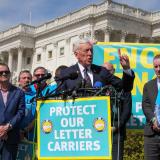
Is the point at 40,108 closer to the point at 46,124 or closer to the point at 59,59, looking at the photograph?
the point at 46,124

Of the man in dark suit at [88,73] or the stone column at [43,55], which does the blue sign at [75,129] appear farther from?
the stone column at [43,55]

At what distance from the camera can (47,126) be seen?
473cm

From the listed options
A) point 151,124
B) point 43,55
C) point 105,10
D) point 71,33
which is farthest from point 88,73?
point 43,55

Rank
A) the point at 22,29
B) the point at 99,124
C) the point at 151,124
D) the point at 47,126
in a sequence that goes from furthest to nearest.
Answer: the point at 22,29 → the point at 151,124 → the point at 47,126 → the point at 99,124

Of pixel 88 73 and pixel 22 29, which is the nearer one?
pixel 88 73

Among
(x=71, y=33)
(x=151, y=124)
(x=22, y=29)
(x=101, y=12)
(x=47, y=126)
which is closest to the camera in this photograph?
(x=47, y=126)

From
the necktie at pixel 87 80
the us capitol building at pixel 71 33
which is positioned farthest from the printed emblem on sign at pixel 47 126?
the us capitol building at pixel 71 33

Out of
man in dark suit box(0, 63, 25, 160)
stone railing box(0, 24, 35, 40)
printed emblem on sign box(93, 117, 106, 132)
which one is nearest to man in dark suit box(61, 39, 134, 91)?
printed emblem on sign box(93, 117, 106, 132)

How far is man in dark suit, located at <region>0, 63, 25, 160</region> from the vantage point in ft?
18.7

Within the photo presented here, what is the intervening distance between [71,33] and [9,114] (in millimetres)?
43934

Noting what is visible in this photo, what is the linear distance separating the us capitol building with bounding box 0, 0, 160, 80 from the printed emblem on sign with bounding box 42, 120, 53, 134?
39819 mm

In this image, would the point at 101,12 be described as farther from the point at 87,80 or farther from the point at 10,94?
the point at 87,80

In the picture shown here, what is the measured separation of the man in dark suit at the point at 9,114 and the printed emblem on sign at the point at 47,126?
1.00m

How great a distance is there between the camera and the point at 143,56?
7844mm
